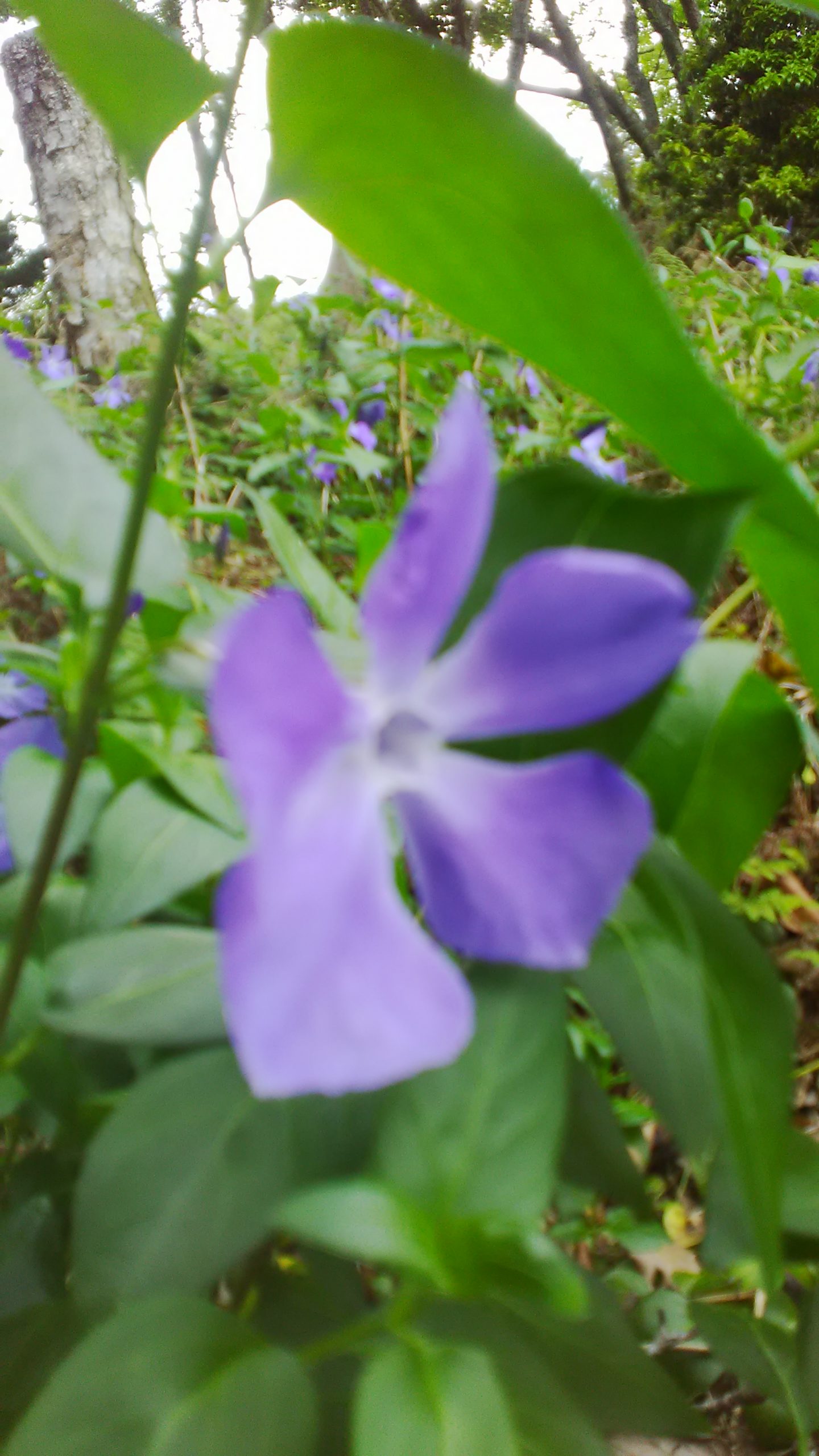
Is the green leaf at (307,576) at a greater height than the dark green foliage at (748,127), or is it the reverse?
the dark green foliage at (748,127)

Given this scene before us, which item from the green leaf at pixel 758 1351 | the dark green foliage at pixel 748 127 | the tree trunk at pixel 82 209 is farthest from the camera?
the dark green foliage at pixel 748 127

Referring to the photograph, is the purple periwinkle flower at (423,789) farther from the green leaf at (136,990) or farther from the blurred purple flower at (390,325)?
the blurred purple flower at (390,325)

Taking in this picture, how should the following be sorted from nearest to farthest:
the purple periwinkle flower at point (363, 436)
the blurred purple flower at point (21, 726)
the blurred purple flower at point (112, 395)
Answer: the blurred purple flower at point (21, 726)
the purple periwinkle flower at point (363, 436)
the blurred purple flower at point (112, 395)

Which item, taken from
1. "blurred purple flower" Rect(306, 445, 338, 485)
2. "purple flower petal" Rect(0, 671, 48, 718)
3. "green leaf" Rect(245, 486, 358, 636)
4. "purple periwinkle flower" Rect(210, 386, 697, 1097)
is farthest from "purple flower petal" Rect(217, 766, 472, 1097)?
"blurred purple flower" Rect(306, 445, 338, 485)

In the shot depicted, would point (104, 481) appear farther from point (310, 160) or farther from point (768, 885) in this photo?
point (768, 885)

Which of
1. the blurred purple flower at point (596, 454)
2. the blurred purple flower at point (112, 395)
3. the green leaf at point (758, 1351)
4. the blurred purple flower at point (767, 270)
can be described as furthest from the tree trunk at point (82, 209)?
the green leaf at point (758, 1351)

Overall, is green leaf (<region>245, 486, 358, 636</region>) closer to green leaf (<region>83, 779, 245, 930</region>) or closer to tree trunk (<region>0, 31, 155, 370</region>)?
green leaf (<region>83, 779, 245, 930</region>)

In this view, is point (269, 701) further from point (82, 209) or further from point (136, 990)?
point (82, 209)
